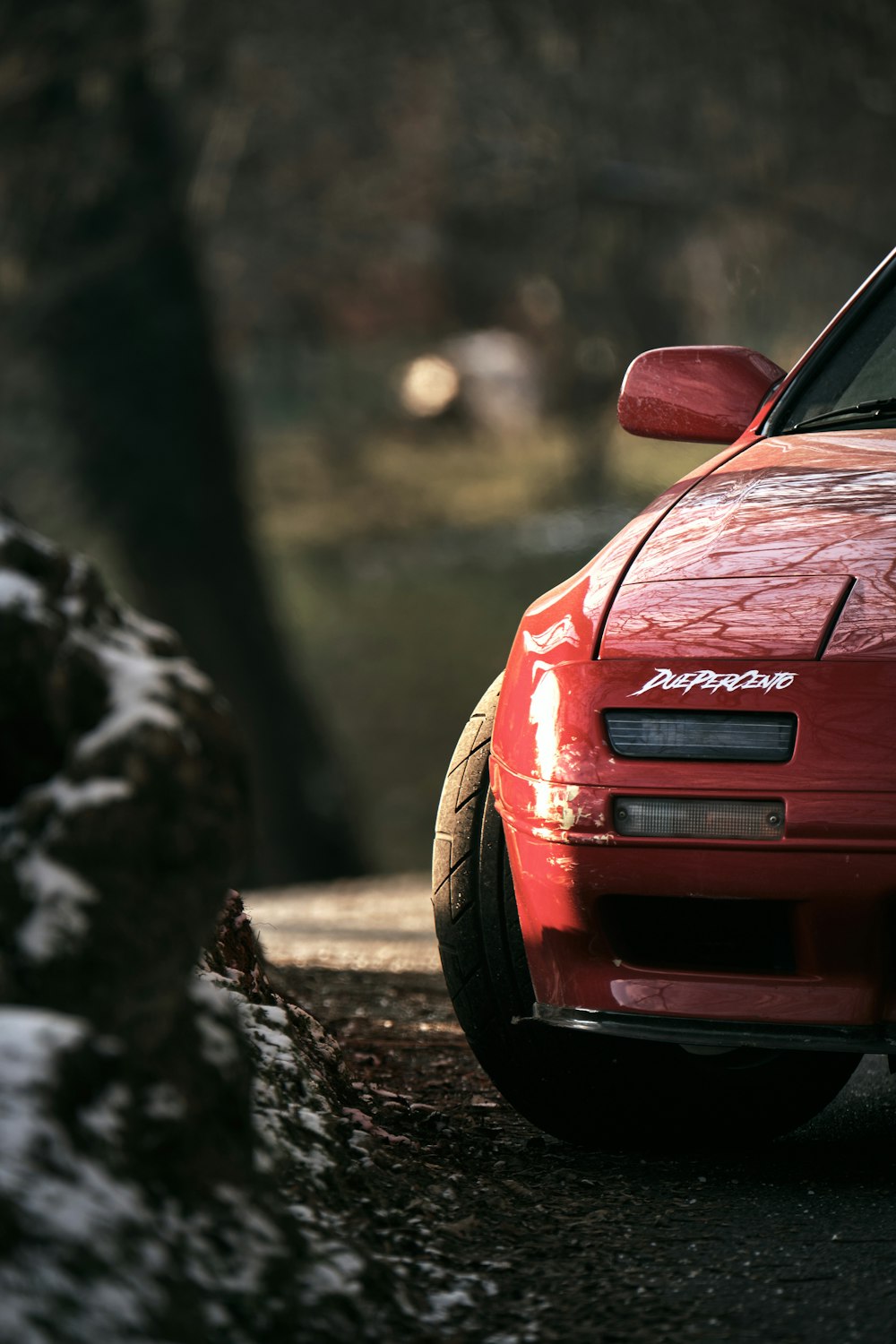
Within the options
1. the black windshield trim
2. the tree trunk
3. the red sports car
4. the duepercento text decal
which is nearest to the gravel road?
the red sports car

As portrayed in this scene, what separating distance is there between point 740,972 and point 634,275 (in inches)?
557

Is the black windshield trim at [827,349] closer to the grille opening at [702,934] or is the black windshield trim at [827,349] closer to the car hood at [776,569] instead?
the car hood at [776,569]

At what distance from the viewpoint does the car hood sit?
3164mm

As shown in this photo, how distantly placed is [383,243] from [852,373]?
1353 centimetres

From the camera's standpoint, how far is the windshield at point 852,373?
13.5 ft

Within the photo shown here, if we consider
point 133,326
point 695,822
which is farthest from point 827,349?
point 133,326

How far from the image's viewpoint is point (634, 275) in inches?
660

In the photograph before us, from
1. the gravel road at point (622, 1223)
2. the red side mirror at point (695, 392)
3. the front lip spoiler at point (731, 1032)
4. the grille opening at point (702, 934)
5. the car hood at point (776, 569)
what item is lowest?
the gravel road at point (622, 1223)

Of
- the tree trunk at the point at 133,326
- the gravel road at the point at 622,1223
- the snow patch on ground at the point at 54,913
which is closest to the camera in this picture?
the snow patch on ground at the point at 54,913

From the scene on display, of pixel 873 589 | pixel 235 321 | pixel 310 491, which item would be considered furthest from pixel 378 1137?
pixel 310 491

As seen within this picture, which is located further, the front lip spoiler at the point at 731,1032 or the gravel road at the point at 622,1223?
the front lip spoiler at the point at 731,1032

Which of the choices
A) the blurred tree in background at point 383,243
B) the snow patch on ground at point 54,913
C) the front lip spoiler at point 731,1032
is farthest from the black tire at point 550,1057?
the blurred tree in background at point 383,243

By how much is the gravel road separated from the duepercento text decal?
0.87 metres

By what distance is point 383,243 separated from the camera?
17250 millimetres
